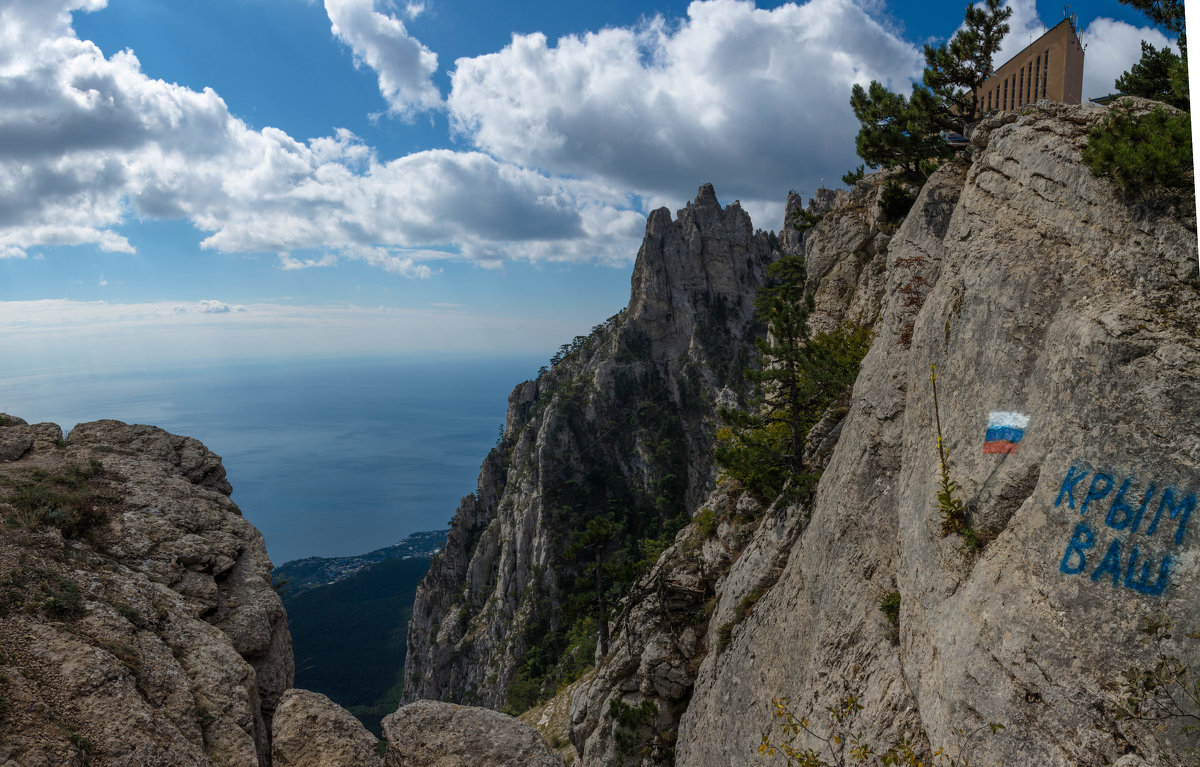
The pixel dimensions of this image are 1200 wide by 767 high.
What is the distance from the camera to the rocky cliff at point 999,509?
19.5ft

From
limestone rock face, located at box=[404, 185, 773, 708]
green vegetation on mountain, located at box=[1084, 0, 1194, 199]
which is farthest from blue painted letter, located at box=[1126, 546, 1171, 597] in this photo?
limestone rock face, located at box=[404, 185, 773, 708]

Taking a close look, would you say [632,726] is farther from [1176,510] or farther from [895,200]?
[895,200]

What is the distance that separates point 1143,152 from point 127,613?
17135 mm

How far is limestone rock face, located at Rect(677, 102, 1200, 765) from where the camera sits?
5906 mm

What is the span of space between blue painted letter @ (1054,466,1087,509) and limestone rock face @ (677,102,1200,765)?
21 mm

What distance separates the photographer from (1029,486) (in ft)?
23.7

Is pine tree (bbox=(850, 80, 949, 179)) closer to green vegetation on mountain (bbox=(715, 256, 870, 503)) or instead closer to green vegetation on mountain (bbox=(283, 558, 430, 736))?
green vegetation on mountain (bbox=(715, 256, 870, 503))

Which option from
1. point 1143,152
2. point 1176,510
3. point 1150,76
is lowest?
point 1176,510

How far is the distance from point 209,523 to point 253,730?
19.4 feet

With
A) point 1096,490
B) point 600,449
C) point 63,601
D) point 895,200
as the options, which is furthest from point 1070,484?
point 600,449

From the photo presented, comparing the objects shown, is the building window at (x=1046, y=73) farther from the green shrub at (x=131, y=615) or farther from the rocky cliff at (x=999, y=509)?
the green shrub at (x=131, y=615)

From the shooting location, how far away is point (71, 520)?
11.5 metres

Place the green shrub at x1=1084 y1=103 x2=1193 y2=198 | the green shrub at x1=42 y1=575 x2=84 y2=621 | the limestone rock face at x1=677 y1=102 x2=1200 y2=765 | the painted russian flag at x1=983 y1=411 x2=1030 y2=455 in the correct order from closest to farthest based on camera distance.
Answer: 1. the limestone rock face at x1=677 y1=102 x2=1200 y2=765
2. the green shrub at x1=1084 y1=103 x2=1193 y2=198
3. the painted russian flag at x1=983 y1=411 x2=1030 y2=455
4. the green shrub at x1=42 y1=575 x2=84 y2=621

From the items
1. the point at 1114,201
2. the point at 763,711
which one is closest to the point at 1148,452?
the point at 1114,201
